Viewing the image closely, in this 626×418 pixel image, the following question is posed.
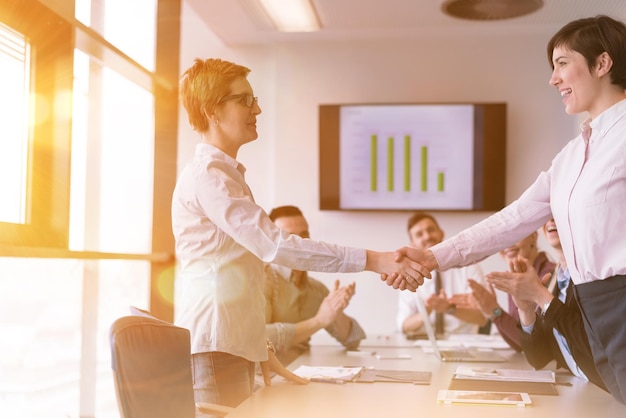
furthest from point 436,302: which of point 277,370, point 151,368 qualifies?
point 151,368

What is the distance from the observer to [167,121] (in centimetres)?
544

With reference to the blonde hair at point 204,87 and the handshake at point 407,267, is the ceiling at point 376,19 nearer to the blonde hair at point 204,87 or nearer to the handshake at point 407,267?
the handshake at point 407,267

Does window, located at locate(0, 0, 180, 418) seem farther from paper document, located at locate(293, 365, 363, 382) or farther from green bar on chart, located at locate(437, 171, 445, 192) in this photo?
green bar on chart, located at locate(437, 171, 445, 192)

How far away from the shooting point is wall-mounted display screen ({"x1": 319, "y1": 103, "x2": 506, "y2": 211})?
221 inches

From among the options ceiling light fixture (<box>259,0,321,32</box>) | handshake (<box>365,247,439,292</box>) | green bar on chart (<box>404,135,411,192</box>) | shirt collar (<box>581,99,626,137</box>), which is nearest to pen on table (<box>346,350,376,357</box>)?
handshake (<box>365,247,439,292</box>)

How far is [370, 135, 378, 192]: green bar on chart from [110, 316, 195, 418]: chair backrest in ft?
12.9

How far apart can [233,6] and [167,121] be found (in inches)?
37.3

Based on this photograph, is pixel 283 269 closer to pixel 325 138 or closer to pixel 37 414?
pixel 37 414

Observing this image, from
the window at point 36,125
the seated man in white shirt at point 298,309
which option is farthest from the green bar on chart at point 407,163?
the window at point 36,125

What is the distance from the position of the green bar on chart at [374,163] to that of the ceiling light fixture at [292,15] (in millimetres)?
929

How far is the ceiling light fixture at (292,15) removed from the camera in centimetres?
507

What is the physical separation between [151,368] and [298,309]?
6.65 ft

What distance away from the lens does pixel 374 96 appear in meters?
5.82

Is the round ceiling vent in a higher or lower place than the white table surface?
higher
